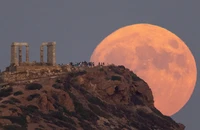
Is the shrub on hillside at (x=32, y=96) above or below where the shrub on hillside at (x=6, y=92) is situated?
below

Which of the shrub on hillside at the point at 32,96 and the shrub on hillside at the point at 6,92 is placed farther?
the shrub on hillside at the point at 6,92

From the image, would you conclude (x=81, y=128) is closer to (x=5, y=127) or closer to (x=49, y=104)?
(x=49, y=104)

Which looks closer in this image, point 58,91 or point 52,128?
point 52,128

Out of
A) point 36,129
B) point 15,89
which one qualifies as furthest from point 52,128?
point 15,89

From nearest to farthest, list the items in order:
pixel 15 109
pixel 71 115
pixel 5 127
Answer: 1. pixel 5 127
2. pixel 15 109
3. pixel 71 115

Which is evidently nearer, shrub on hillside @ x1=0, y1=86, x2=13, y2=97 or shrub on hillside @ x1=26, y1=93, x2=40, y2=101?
shrub on hillside @ x1=26, y1=93, x2=40, y2=101

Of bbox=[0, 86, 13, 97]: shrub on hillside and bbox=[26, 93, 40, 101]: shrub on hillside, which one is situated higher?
bbox=[0, 86, 13, 97]: shrub on hillside

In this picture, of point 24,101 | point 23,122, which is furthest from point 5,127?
point 24,101

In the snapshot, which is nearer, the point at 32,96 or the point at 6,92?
the point at 32,96

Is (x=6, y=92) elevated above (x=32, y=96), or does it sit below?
above

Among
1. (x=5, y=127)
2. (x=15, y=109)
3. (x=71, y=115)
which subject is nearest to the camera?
(x=5, y=127)
